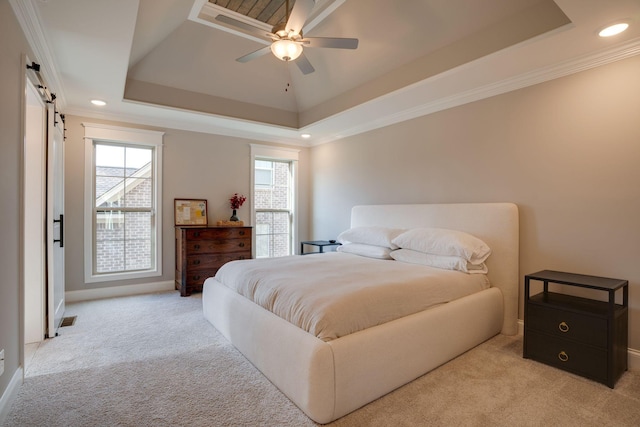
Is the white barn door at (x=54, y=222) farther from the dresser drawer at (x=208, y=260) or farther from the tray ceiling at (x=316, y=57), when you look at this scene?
the dresser drawer at (x=208, y=260)

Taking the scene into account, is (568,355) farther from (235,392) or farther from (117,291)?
(117,291)

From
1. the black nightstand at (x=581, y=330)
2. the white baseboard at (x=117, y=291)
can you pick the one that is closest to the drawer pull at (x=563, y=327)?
the black nightstand at (x=581, y=330)

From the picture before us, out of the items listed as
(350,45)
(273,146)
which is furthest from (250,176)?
(350,45)

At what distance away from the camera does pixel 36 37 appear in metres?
2.29

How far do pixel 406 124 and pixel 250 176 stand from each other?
100 inches

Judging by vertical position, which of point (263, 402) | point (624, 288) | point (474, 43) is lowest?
point (263, 402)

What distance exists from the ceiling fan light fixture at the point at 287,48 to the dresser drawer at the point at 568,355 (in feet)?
9.21

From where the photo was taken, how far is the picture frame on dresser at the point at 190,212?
15.0 ft

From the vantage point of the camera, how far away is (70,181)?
13.0ft

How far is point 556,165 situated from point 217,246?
3.93m

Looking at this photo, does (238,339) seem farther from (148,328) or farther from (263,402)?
(148,328)

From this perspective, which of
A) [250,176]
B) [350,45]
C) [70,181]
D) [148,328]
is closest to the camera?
[350,45]

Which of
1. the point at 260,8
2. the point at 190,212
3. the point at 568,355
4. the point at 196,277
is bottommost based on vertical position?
the point at 568,355

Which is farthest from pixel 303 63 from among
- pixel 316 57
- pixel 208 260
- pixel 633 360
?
pixel 633 360
